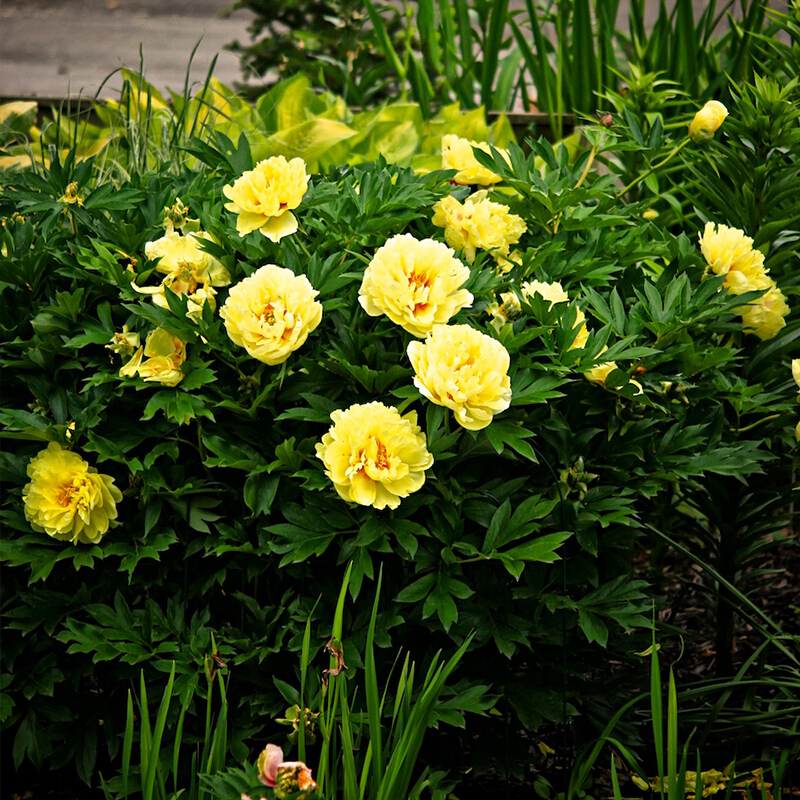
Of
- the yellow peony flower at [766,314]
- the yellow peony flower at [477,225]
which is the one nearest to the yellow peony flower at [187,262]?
the yellow peony flower at [477,225]

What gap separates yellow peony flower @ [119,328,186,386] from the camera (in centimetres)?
150

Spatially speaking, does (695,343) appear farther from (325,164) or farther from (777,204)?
(325,164)

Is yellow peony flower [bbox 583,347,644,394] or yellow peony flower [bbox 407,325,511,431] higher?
yellow peony flower [bbox 407,325,511,431]

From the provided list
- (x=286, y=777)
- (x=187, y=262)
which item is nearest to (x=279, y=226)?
(x=187, y=262)

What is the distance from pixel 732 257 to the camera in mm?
1722

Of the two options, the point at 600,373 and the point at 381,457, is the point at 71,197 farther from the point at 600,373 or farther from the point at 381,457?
the point at 600,373

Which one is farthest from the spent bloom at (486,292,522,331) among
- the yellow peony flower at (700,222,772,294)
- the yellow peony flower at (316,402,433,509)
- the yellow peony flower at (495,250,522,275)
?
the yellow peony flower at (700,222,772,294)

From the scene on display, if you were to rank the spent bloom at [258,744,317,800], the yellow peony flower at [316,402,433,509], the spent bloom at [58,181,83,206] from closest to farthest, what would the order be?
the spent bloom at [258,744,317,800]
the yellow peony flower at [316,402,433,509]
the spent bloom at [58,181,83,206]

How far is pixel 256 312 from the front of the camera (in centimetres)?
144

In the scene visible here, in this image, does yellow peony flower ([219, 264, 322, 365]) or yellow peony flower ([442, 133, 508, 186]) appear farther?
yellow peony flower ([442, 133, 508, 186])

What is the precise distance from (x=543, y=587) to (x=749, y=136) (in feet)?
3.27

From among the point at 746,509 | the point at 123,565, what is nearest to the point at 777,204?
the point at 746,509

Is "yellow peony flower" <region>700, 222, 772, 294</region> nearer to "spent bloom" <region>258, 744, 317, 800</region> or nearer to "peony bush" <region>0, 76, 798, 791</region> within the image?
"peony bush" <region>0, 76, 798, 791</region>

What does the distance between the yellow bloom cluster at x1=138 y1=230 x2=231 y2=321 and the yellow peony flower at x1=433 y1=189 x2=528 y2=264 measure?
399 mm
